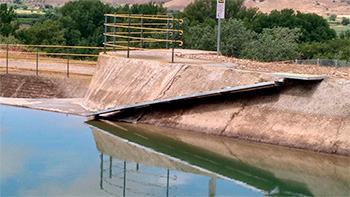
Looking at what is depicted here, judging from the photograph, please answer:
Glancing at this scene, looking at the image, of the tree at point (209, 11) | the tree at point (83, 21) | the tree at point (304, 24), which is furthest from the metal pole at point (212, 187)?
the tree at point (209, 11)

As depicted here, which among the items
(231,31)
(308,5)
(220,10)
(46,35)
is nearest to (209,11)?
(46,35)

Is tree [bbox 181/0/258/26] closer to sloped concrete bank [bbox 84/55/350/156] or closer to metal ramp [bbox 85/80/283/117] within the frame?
sloped concrete bank [bbox 84/55/350/156]

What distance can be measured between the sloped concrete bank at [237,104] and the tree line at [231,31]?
1304 centimetres

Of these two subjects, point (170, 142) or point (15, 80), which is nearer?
point (170, 142)

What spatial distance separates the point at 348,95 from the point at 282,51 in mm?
20564

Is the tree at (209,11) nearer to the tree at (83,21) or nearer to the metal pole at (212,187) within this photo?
the tree at (83,21)

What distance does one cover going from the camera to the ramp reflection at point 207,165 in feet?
44.1

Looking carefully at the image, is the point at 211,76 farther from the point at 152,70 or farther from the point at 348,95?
the point at 348,95

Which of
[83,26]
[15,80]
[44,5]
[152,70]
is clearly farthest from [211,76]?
[44,5]

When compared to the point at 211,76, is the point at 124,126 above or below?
below

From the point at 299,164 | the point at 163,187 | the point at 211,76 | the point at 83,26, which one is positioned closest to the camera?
the point at 163,187

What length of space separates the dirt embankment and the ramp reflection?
5.65m

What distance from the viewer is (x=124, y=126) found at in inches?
715

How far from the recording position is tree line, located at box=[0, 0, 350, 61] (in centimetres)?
3622
